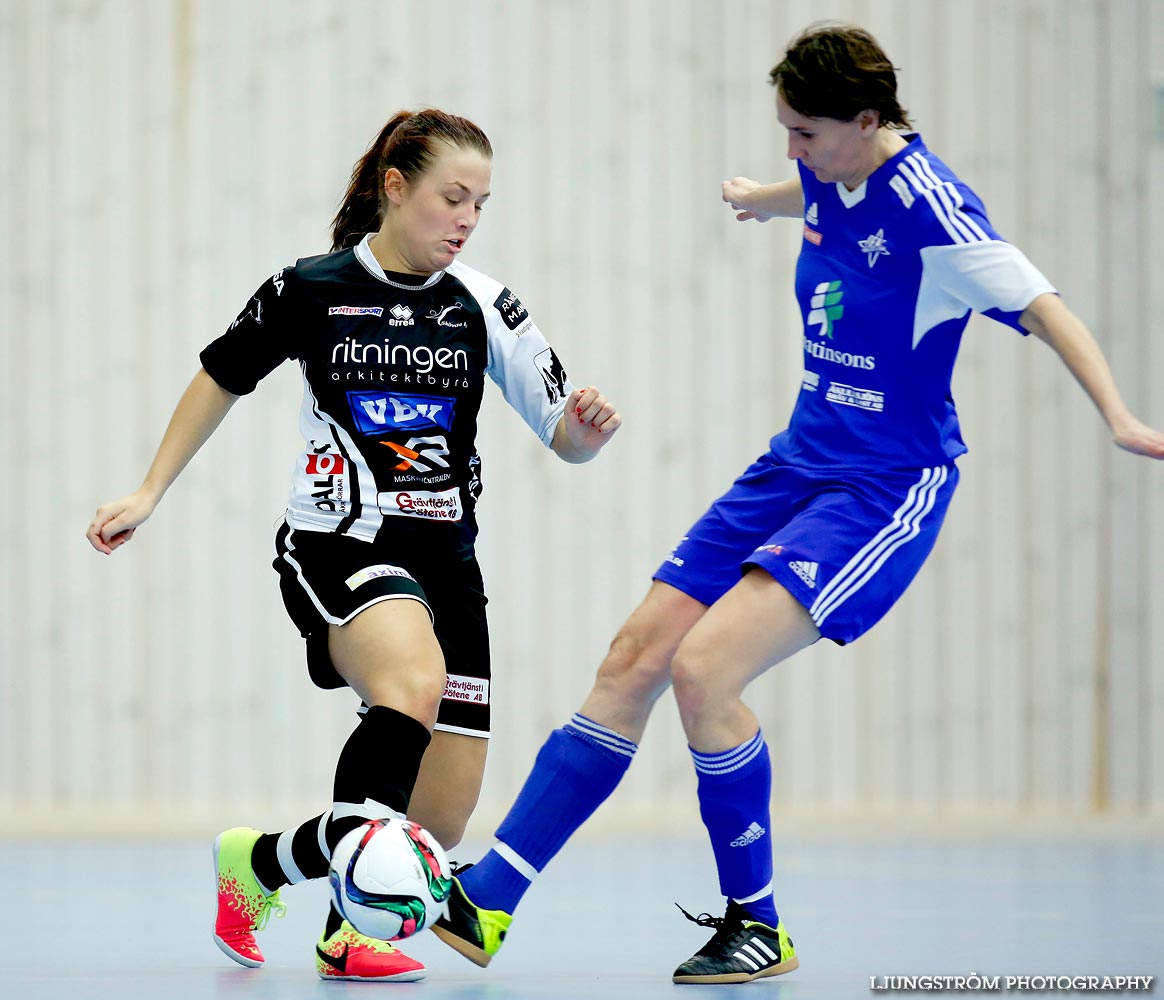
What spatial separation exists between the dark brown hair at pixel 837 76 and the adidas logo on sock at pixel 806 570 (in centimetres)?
77

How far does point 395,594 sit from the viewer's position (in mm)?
2719

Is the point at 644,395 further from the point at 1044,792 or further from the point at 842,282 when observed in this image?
the point at 842,282

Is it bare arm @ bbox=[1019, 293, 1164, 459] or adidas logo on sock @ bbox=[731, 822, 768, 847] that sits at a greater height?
bare arm @ bbox=[1019, 293, 1164, 459]

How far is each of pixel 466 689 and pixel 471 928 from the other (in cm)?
46

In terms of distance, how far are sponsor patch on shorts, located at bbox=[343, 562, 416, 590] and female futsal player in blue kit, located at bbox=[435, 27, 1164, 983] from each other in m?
0.44

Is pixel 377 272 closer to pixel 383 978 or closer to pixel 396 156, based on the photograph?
pixel 396 156

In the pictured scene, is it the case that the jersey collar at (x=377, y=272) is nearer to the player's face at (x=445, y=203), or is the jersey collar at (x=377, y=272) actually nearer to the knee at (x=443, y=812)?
the player's face at (x=445, y=203)

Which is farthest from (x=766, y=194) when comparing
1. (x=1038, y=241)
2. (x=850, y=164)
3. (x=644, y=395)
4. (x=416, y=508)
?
(x=1038, y=241)

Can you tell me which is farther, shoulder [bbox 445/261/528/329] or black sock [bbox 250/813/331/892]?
shoulder [bbox 445/261/528/329]

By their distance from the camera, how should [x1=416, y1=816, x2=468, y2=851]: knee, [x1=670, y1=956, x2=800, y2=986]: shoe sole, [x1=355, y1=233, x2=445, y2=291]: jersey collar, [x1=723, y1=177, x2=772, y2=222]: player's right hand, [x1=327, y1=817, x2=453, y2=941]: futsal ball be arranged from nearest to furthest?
1. [x1=327, y1=817, x2=453, y2=941]: futsal ball
2. [x1=670, y1=956, x2=800, y2=986]: shoe sole
3. [x1=355, y1=233, x2=445, y2=291]: jersey collar
4. [x1=416, y1=816, x2=468, y2=851]: knee
5. [x1=723, y1=177, x2=772, y2=222]: player's right hand

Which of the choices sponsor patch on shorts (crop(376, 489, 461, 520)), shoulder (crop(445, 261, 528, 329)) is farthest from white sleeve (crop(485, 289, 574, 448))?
sponsor patch on shorts (crop(376, 489, 461, 520))

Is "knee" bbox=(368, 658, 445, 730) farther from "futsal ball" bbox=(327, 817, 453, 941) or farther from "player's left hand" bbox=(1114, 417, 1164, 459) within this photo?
"player's left hand" bbox=(1114, 417, 1164, 459)

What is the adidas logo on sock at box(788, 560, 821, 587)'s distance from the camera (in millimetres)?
2695

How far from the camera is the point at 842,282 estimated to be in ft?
9.25
